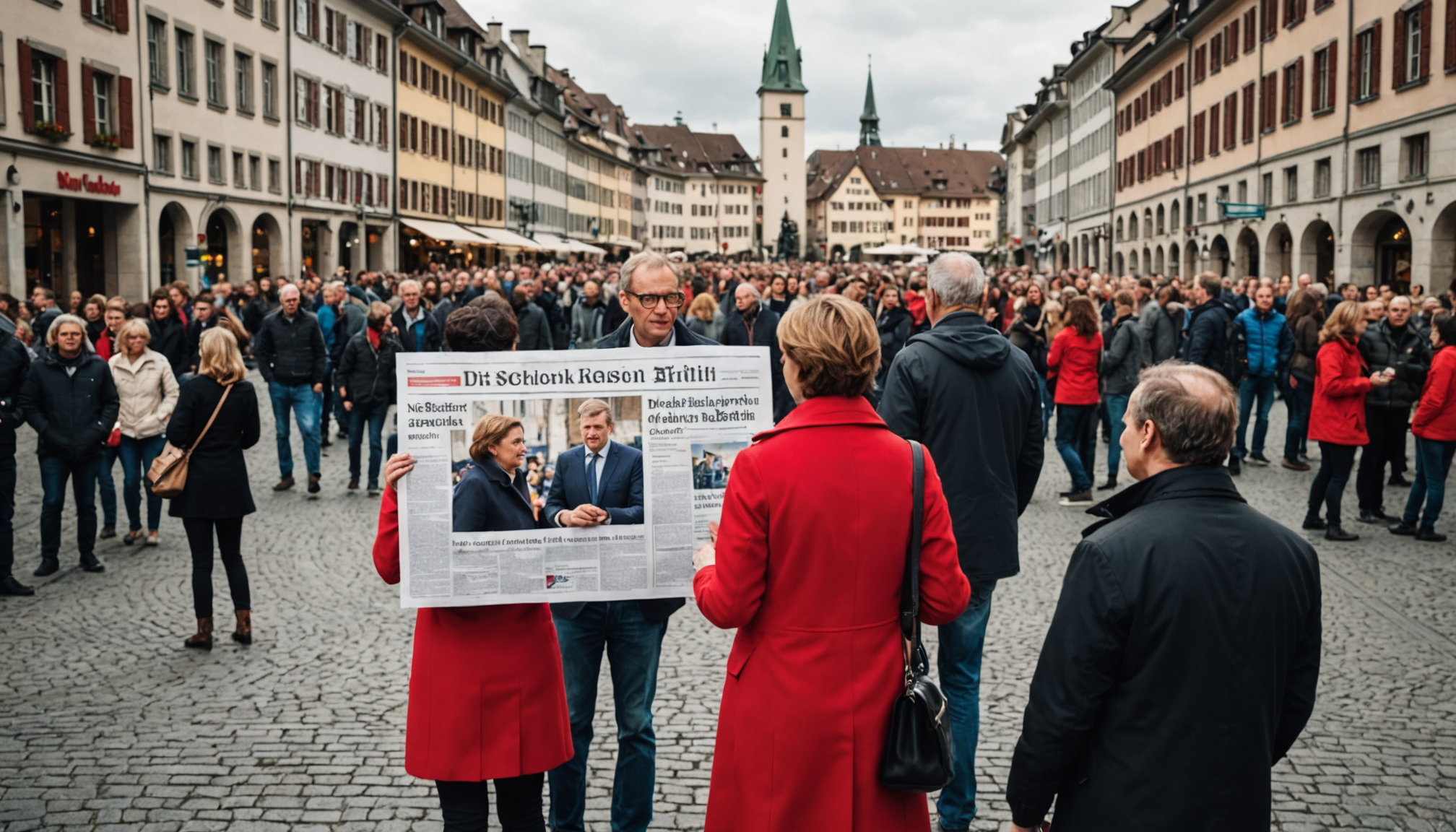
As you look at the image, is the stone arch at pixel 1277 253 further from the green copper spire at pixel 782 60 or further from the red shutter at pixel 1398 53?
the green copper spire at pixel 782 60

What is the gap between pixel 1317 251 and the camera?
3391cm

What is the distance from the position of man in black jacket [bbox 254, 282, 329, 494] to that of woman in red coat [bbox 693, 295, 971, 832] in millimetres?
10378

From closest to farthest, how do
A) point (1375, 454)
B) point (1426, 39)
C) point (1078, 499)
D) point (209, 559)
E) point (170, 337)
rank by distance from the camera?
point (209, 559), point (1375, 454), point (1078, 499), point (170, 337), point (1426, 39)

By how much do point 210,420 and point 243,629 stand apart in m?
1.24

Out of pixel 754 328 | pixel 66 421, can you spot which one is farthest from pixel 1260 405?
pixel 66 421

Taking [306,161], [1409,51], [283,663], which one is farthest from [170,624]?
[306,161]

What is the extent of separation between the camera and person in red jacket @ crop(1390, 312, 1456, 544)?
9.95m

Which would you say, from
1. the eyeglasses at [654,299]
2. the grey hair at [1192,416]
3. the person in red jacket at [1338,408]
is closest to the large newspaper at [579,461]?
the eyeglasses at [654,299]

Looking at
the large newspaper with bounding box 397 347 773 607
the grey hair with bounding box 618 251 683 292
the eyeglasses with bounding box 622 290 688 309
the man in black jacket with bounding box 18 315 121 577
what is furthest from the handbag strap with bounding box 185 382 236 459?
the large newspaper with bounding box 397 347 773 607

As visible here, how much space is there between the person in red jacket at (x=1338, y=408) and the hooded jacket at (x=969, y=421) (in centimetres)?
633

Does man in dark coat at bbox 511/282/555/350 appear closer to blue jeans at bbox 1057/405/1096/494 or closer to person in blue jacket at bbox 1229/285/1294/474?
blue jeans at bbox 1057/405/1096/494

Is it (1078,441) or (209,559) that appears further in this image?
(1078,441)

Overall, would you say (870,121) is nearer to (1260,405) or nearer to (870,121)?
(870,121)

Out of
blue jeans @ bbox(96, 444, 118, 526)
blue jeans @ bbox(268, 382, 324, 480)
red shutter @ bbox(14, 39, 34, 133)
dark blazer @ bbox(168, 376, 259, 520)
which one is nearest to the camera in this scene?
dark blazer @ bbox(168, 376, 259, 520)
